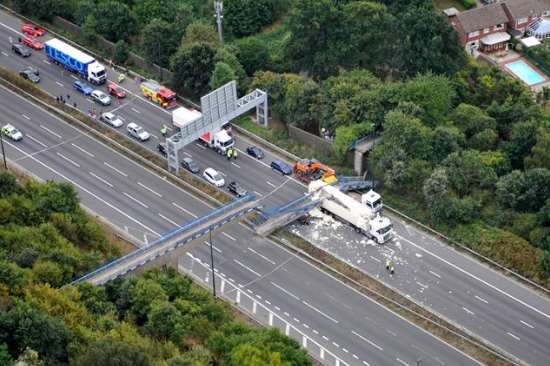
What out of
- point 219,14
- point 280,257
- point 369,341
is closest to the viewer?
point 369,341

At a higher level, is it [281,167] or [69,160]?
[281,167]

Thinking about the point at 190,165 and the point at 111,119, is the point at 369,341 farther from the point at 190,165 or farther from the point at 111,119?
the point at 111,119

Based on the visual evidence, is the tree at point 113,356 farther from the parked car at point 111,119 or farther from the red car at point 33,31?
the red car at point 33,31

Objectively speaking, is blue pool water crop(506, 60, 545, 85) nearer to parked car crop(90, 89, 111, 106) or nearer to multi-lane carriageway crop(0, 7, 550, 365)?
multi-lane carriageway crop(0, 7, 550, 365)

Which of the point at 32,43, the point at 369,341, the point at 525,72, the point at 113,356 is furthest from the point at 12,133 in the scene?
the point at 525,72

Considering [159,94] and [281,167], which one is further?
[159,94]

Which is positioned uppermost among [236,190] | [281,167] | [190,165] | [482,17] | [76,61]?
[482,17]

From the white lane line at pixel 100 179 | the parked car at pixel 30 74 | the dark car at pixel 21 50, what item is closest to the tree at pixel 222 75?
the white lane line at pixel 100 179

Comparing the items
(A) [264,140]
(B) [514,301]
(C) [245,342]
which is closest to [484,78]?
(A) [264,140]
